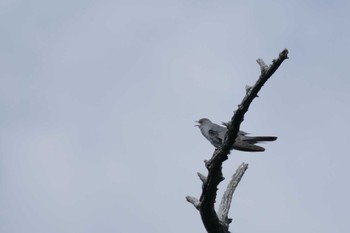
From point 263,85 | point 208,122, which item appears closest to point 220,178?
point 263,85

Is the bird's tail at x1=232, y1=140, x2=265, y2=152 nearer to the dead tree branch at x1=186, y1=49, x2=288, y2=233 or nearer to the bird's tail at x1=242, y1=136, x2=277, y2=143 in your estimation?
the bird's tail at x1=242, y1=136, x2=277, y2=143

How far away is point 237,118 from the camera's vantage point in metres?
6.96

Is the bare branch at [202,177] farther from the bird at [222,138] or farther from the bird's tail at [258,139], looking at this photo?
the bird's tail at [258,139]

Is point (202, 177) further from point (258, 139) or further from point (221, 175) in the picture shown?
point (258, 139)

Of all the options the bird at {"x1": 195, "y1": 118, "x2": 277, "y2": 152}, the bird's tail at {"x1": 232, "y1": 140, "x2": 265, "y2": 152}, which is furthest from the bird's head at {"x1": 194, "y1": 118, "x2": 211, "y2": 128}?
the bird's tail at {"x1": 232, "y1": 140, "x2": 265, "y2": 152}

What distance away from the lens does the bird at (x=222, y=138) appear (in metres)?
8.65

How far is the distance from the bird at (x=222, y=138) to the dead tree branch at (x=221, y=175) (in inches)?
15.8

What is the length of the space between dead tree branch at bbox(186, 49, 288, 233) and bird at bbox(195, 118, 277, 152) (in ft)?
1.32

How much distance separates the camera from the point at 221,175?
761 cm

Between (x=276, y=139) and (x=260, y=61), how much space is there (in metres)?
2.07

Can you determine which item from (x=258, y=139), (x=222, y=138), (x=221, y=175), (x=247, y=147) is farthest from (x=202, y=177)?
(x=222, y=138)

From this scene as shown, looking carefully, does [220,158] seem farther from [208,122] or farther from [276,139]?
[208,122]

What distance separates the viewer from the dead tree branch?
6.66 m

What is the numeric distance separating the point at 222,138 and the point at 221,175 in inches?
102
